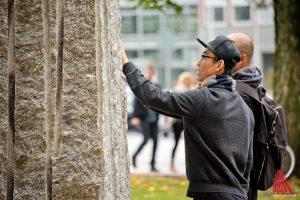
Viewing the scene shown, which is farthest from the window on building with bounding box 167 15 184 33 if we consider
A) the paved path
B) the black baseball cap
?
the black baseball cap

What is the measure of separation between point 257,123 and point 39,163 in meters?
1.73

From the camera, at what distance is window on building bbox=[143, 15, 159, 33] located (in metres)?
46.7

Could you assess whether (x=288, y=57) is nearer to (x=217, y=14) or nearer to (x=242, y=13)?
(x=242, y=13)

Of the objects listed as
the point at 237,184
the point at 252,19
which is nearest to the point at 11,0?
the point at 237,184

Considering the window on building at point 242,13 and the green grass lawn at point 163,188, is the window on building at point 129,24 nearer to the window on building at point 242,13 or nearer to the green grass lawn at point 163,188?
the window on building at point 242,13

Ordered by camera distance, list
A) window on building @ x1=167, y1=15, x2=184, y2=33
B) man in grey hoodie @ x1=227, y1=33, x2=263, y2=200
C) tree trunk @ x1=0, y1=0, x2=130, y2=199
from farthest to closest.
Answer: window on building @ x1=167, y1=15, x2=184, y2=33 < man in grey hoodie @ x1=227, y1=33, x2=263, y2=200 < tree trunk @ x1=0, y1=0, x2=130, y2=199

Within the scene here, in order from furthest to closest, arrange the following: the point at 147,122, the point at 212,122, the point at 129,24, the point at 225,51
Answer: the point at 129,24 < the point at 147,122 < the point at 225,51 < the point at 212,122

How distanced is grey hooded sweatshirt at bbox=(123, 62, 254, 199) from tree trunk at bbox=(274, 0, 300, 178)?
7224 millimetres

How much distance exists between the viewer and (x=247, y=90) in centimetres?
562

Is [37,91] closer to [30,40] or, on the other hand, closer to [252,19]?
[30,40]

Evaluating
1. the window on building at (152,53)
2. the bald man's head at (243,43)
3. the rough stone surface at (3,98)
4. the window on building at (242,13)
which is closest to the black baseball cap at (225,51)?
the bald man's head at (243,43)

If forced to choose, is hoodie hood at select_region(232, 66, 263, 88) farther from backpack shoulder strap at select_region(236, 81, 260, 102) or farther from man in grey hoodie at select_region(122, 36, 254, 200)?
man in grey hoodie at select_region(122, 36, 254, 200)

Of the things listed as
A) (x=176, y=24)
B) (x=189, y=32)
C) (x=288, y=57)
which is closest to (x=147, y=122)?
(x=288, y=57)

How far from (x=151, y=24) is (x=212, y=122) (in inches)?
1678
